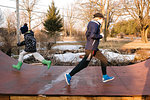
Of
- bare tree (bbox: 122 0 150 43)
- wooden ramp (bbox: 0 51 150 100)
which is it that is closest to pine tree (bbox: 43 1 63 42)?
bare tree (bbox: 122 0 150 43)

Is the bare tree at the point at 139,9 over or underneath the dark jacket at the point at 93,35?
over

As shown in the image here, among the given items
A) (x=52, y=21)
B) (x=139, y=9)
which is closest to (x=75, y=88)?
(x=139, y=9)

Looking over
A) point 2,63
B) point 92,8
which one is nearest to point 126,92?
point 2,63

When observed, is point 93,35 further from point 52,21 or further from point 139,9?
point 52,21

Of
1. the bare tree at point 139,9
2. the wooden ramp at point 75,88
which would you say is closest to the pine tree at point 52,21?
the bare tree at point 139,9

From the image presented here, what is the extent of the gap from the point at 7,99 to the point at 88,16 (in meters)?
24.5

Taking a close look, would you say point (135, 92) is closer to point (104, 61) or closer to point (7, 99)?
point (104, 61)

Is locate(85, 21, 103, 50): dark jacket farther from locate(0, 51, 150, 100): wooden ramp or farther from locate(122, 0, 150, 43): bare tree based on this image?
locate(122, 0, 150, 43): bare tree

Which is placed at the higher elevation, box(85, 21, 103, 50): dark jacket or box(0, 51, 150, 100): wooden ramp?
box(85, 21, 103, 50): dark jacket

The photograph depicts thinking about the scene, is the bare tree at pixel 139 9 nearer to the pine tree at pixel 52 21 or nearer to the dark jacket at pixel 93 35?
the pine tree at pixel 52 21

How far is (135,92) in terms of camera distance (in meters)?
2.90

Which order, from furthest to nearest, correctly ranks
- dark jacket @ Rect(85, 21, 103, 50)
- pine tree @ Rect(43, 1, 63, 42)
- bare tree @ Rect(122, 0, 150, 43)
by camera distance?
pine tree @ Rect(43, 1, 63, 42) → bare tree @ Rect(122, 0, 150, 43) → dark jacket @ Rect(85, 21, 103, 50)

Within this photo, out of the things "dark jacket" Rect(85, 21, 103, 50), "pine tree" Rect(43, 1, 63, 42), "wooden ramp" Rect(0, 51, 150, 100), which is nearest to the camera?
"wooden ramp" Rect(0, 51, 150, 100)

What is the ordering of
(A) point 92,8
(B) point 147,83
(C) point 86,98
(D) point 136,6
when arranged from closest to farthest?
(C) point 86,98 < (B) point 147,83 < (D) point 136,6 < (A) point 92,8
